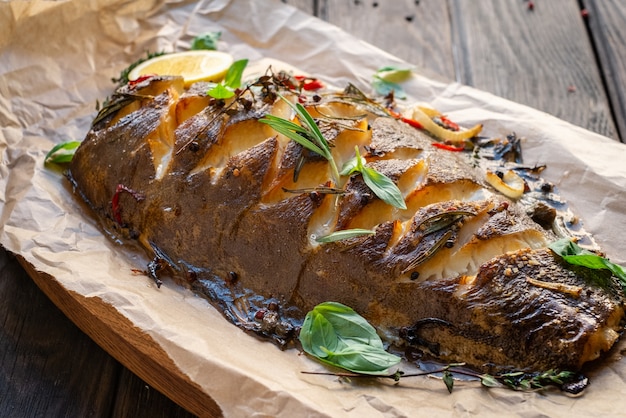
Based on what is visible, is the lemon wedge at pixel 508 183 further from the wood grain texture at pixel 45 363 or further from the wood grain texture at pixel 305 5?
the wood grain texture at pixel 305 5

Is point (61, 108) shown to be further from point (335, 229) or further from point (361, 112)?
point (335, 229)

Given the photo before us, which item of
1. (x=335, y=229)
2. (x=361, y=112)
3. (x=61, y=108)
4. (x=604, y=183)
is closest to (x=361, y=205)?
(x=335, y=229)

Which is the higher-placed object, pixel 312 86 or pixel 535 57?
pixel 312 86

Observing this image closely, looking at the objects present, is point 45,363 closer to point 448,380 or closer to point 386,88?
point 448,380

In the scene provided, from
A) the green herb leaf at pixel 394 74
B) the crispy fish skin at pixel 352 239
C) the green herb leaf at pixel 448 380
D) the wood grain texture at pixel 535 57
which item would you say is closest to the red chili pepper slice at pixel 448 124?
the crispy fish skin at pixel 352 239

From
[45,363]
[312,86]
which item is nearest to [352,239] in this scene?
[312,86]

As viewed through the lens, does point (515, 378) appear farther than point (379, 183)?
No
